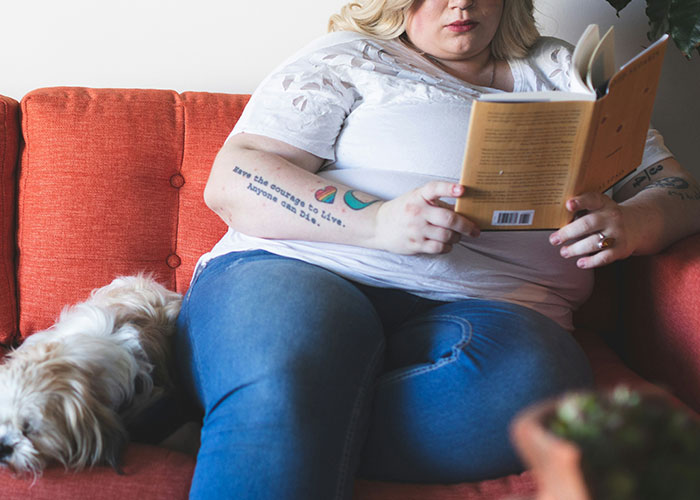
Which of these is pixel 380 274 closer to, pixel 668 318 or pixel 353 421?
pixel 353 421

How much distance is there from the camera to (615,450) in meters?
0.28

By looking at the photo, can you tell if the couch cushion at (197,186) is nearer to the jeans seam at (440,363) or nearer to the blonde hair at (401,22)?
the blonde hair at (401,22)

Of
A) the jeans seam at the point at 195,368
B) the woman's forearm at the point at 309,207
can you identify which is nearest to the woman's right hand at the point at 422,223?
the woman's forearm at the point at 309,207

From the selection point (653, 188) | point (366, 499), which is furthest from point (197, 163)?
point (653, 188)

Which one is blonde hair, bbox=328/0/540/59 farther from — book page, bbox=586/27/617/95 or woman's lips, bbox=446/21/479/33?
book page, bbox=586/27/617/95

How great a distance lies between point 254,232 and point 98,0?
3.11 feet

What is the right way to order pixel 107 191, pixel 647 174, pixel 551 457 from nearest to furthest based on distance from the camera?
1. pixel 551 457
2. pixel 647 174
3. pixel 107 191

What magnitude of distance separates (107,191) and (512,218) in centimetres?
93

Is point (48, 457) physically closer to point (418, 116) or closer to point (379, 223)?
point (379, 223)

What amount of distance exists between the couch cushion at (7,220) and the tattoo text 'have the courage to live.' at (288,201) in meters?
0.69

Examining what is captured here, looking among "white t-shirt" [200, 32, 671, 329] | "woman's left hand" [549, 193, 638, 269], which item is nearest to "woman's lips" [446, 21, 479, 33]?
"white t-shirt" [200, 32, 671, 329]

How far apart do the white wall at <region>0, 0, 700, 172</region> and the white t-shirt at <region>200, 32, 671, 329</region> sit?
0.52 meters

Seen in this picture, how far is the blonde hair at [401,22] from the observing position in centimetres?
132

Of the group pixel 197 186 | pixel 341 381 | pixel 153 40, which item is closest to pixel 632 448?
pixel 341 381
